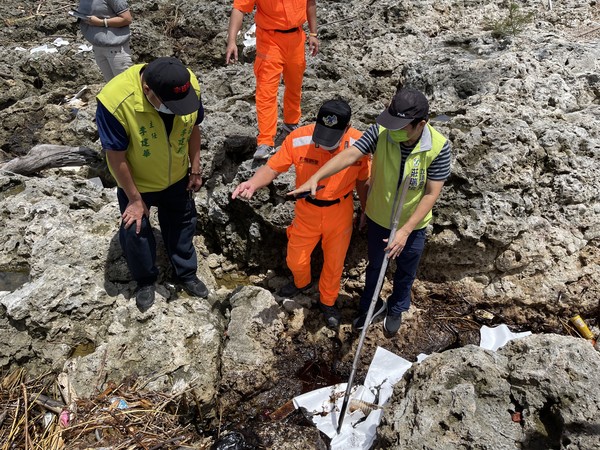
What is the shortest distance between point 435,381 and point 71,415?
251 centimetres

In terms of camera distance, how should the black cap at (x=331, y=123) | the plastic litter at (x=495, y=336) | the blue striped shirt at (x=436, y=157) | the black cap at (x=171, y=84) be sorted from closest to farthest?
1. the black cap at (x=171, y=84)
2. the blue striped shirt at (x=436, y=157)
3. the black cap at (x=331, y=123)
4. the plastic litter at (x=495, y=336)

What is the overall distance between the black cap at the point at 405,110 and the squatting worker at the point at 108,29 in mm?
3881

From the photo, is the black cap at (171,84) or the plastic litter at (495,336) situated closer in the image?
the black cap at (171,84)

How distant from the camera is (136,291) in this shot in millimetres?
3812

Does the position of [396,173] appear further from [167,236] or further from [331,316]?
[167,236]

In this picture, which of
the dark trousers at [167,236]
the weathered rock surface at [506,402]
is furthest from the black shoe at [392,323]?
the dark trousers at [167,236]

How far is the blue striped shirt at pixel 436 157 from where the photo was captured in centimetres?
297

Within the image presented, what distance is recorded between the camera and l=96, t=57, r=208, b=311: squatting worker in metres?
2.85

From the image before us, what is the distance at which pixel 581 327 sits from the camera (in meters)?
3.87

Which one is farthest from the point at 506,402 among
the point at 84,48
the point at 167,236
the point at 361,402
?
the point at 84,48

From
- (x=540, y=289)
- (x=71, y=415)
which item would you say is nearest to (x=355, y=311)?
(x=540, y=289)

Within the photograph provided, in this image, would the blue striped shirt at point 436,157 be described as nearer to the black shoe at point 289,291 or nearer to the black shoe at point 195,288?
the black shoe at point 289,291

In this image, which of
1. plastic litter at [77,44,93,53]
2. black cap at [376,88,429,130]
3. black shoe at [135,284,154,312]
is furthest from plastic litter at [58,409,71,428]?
plastic litter at [77,44,93,53]

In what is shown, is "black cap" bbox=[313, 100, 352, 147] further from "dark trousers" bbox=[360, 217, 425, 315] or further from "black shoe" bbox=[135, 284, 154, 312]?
"black shoe" bbox=[135, 284, 154, 312]
